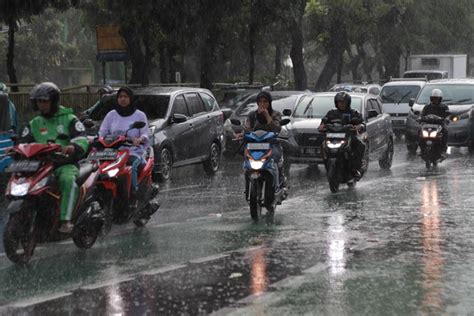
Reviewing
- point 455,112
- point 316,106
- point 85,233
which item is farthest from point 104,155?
point 455,112

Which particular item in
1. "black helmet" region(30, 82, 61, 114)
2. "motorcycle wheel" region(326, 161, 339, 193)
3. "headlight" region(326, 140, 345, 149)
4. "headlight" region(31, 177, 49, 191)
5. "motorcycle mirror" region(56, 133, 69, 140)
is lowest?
"motorcycle wheel" region(326, 161, 339, 193)

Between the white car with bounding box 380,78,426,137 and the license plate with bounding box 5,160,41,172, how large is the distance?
23301 mm

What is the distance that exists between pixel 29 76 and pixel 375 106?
203 feet

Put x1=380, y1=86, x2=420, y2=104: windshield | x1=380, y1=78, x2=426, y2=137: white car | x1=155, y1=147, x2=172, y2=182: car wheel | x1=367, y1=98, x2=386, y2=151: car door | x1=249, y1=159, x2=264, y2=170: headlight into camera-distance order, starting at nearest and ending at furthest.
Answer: x1=249, y1=159, x2=264, y2=170: headlight, x1=155, y1=147, x2=172, y2=182: car wheel, x1=367, y1=98, x2=386, y2=151: car door, x1=380, y1=78, x2=426, y2=137: white car, x1=380, y1=86, x2=420, y2=104: windshield

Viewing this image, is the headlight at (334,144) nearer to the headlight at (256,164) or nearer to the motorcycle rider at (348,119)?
the motorcycle rider at (348,119)

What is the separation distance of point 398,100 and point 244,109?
8.54 meters

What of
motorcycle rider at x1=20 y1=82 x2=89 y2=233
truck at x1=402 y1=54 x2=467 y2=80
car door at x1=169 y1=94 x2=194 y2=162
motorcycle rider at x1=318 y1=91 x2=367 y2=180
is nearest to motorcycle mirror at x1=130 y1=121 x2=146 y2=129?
motorcycle rider at x1=20 y1=82 x2=89 y2=233

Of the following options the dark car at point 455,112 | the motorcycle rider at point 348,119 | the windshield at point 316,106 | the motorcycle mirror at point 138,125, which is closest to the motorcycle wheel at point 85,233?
the motorcycle mirror at point 138,125

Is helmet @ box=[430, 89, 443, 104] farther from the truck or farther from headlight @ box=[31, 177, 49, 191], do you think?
the truck

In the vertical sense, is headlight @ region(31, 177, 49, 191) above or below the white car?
above

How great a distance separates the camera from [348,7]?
153 ft

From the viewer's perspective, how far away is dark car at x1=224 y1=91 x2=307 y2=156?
76.7 ft

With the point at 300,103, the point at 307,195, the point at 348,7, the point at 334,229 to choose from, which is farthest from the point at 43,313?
the point at 348,7

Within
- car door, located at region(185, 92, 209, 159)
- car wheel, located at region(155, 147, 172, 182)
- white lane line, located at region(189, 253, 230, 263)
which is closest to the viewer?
white lane line, located at region(189, 253, 230, 263)
